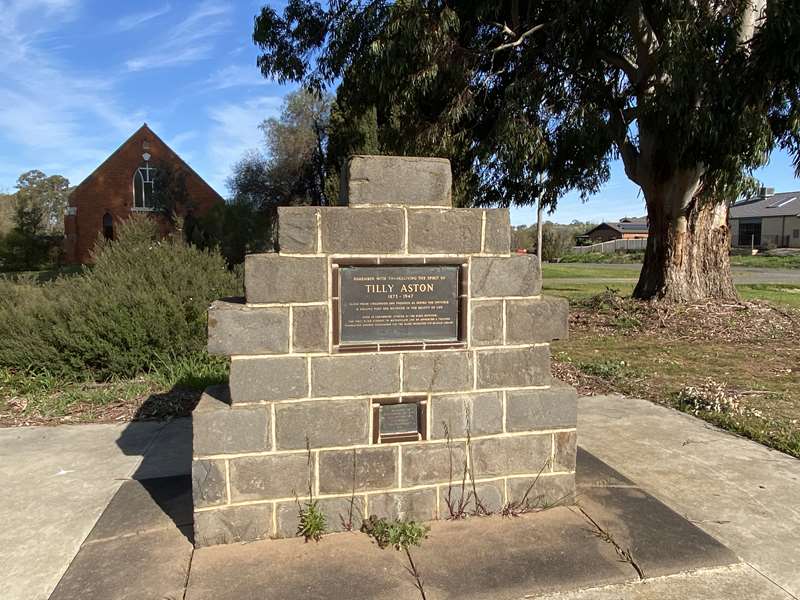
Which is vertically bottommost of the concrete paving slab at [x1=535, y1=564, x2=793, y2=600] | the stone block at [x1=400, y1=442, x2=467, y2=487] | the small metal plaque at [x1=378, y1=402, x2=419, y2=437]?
the concrete paving slab at [x1=535, y1=564, x2=793, y2=600]

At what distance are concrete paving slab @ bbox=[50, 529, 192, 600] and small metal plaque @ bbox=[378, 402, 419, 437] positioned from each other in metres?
1.15

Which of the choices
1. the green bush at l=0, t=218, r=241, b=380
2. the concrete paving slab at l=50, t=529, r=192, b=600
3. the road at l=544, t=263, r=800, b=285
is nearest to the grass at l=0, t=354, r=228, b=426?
the green bush at l=0, t=218, r=241, b=380

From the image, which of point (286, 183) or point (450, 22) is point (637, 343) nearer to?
point (450, 22)

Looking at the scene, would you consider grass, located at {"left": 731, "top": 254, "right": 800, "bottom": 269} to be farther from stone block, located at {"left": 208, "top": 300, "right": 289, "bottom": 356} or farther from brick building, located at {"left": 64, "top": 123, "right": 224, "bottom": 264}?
stone block, located at {"left": 208, "top": 300, "right": 289, "bottom": 356}

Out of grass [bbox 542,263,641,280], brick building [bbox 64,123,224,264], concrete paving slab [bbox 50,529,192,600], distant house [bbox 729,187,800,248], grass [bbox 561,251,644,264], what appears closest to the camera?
concrete paving slab [bbox 50,529,192,600]

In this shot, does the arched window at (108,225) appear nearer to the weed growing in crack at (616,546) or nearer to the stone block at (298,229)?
the stone block at (298,229)

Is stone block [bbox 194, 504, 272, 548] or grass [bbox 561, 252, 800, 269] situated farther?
grass [bbox 561, 252, 800, 269]

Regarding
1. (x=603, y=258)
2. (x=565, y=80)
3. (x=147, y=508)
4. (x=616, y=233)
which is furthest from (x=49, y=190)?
(x=147, y=508)

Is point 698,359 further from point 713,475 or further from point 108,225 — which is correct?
point 108,225

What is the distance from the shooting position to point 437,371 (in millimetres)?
3135

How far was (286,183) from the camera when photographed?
105 feet

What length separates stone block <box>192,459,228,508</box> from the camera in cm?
287


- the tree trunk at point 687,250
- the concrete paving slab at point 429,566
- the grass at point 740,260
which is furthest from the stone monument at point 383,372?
the grass at point 740,260

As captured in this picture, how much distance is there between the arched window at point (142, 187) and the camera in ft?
114
